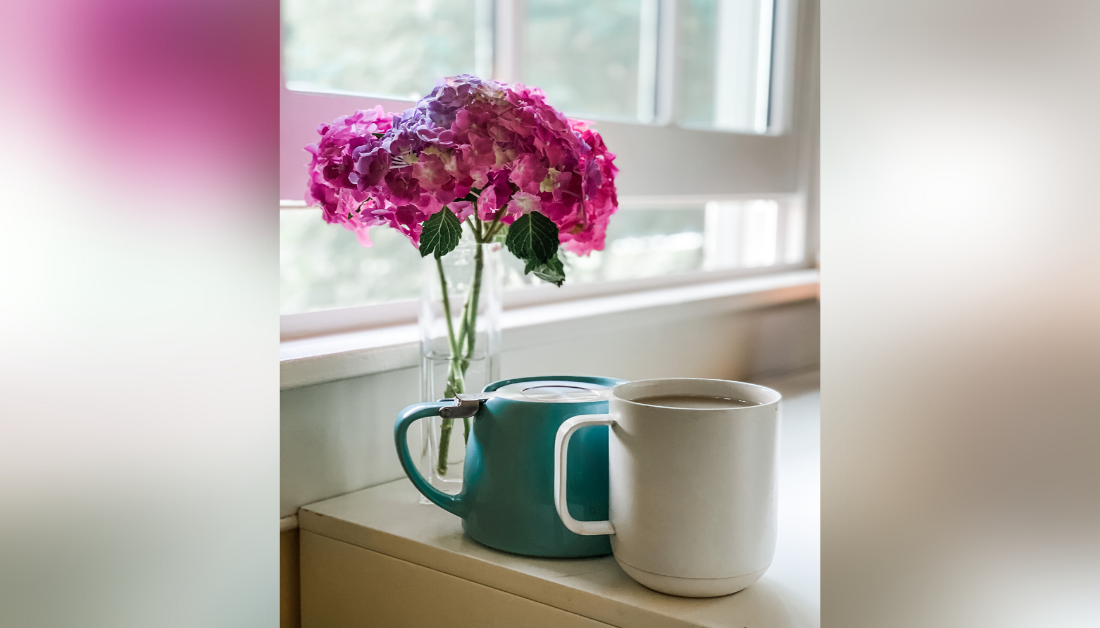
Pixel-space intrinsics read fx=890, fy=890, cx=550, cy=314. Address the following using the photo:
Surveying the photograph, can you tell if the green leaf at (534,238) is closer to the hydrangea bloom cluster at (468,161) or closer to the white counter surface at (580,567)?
the hydrangea bloom cluster at (468,161)

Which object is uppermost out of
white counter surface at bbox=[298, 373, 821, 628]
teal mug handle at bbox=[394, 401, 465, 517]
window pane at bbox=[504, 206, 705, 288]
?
window pane at bbox=[504, 206, 705, 288]

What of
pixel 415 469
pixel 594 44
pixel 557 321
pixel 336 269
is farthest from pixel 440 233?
pixel 336 269

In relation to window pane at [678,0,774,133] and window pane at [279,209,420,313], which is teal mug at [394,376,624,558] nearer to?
window pane at [678,0,774,133]

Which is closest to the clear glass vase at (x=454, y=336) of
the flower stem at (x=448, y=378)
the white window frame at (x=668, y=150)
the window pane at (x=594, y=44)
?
the flower stem at (x=448, y=378)

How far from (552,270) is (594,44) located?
1.36 metres

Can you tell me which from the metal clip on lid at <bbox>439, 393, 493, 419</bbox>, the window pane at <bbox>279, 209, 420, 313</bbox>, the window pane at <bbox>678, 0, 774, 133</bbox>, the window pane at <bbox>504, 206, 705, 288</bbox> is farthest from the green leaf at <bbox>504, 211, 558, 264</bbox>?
the window pane at <bbox>279, 209, 420, 313</bbox>

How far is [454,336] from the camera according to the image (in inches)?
30.9

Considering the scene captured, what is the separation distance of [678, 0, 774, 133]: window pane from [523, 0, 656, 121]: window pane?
0.17 meters

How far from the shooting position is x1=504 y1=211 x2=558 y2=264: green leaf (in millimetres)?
673
